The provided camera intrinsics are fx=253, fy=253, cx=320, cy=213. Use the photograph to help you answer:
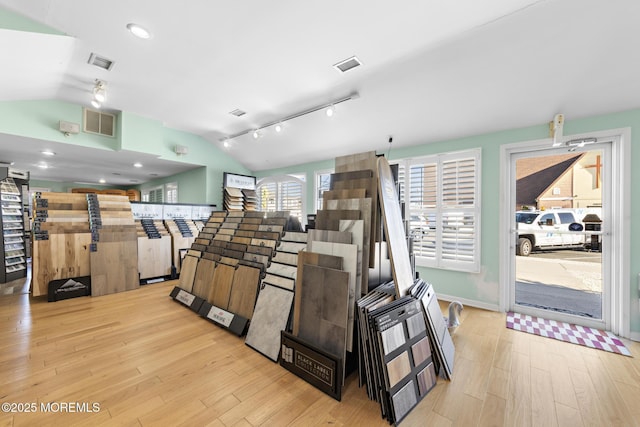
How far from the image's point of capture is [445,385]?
1.80m

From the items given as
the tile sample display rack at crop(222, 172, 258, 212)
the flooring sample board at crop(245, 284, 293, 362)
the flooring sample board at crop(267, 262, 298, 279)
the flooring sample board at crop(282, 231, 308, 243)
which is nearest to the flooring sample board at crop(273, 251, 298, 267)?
the flooring sample board at crop(267, 262, 298, 279)

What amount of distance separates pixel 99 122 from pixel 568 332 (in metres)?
7.08

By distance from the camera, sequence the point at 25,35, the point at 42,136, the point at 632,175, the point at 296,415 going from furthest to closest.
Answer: the point at 42,136
the point at 632,175
the point at 25,35
the point at 296,415

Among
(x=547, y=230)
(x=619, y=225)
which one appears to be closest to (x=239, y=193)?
(x=547, y=230)

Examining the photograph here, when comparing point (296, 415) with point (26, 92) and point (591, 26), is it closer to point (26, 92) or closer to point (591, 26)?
point (591, 26)

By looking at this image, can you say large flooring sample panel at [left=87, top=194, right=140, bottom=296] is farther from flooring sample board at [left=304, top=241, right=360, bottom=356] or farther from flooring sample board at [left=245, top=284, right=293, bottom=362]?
flooring sample board at [left=304, top=241, right=360, bottom=356]

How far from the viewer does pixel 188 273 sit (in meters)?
3.37

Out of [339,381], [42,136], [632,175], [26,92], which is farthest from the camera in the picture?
[42,136]

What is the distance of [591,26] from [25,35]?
4980 millimetres

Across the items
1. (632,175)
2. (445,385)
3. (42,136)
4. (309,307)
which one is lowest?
(445,385)

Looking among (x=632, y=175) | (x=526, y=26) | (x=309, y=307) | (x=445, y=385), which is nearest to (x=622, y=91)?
(x=632, y=175)

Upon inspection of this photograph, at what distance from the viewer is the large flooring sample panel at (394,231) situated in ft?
6.54

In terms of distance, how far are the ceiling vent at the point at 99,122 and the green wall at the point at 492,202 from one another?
494 cm

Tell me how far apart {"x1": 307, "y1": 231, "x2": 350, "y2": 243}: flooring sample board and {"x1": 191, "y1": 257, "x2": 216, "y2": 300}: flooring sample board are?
1.55 meters
